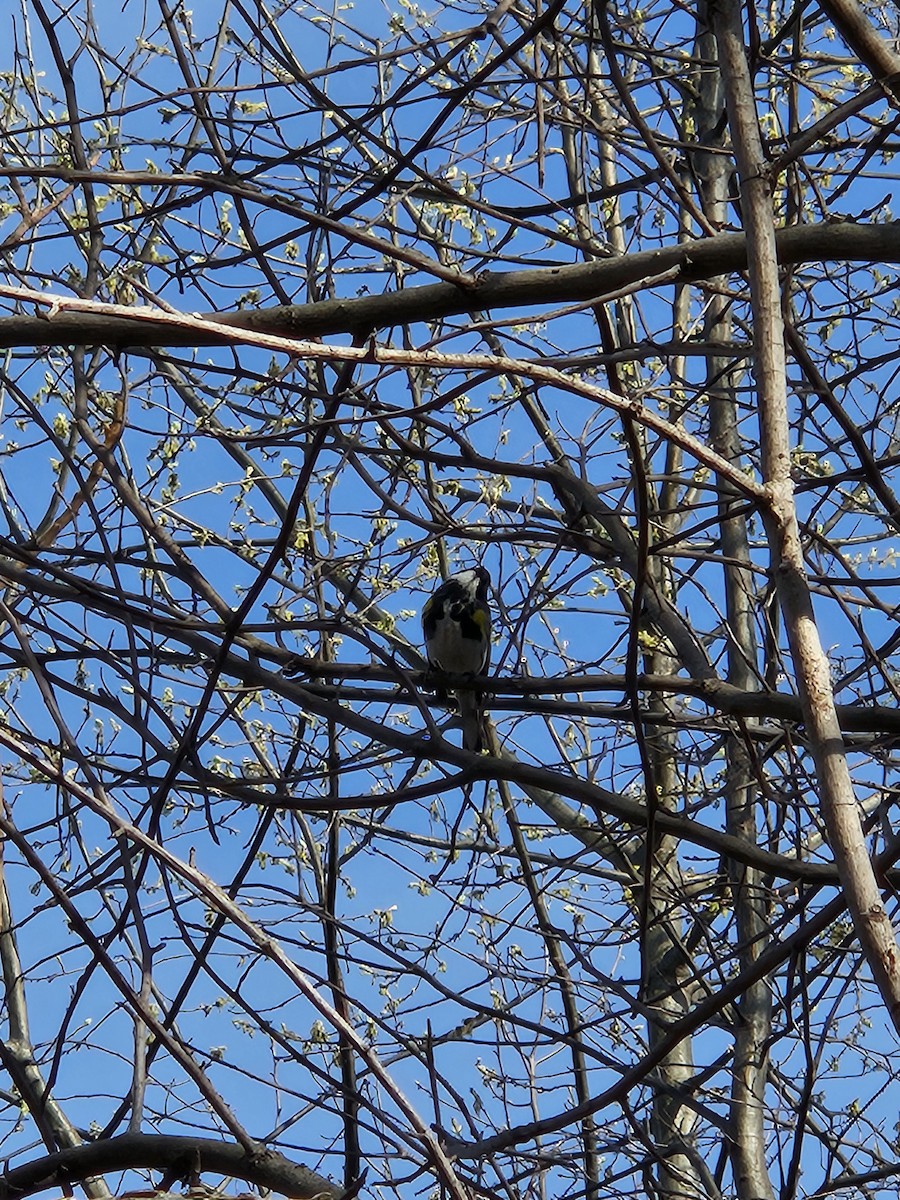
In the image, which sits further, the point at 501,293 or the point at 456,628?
the point at 456,628

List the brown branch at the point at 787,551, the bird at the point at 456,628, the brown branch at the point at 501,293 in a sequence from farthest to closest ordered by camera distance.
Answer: the bird at the point at 456,628 → the brown branch at the point at 501,293 → the brown branch at the point at 787,551

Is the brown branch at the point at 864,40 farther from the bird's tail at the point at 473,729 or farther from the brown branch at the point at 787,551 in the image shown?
the bird's tail at the point at 473,729

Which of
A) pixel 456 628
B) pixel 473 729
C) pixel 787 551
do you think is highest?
pixel 456 628

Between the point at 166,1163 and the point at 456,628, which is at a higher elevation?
the point at 456,628

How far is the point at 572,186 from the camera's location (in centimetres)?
622

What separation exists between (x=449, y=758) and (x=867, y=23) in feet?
6.08

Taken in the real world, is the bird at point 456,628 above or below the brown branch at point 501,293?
above

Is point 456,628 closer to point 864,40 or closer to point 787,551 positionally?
point 864,40

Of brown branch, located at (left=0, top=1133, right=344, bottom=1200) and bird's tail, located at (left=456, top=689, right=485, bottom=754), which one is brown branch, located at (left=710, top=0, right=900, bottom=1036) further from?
bird's tail, located at (left=456, top=689, right=485, bottom=754)

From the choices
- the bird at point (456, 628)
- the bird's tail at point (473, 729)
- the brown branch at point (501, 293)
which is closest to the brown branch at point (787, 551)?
the brown branch at point (501, 293)

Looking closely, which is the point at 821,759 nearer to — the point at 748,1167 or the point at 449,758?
the point at 449,758

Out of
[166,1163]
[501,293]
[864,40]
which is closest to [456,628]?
[501,293]

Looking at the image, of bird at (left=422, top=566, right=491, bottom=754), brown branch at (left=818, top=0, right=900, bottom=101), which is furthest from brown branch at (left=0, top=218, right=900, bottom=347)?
bird at (left=422, top=566, right=491, bottom=754)

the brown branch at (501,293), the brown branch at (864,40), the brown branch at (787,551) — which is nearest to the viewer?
the brown branch at (787,551)
